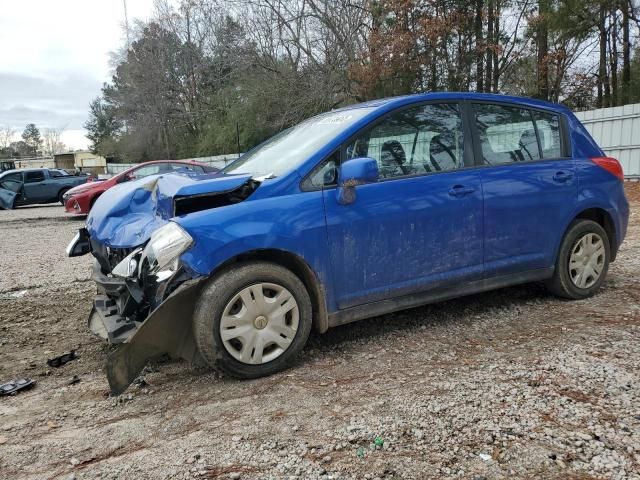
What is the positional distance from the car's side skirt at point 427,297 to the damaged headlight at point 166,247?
107 cm

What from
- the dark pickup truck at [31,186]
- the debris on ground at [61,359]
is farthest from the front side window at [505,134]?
the dark pickup truck at [31,186]

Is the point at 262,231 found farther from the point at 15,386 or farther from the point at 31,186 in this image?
the point at 31,186

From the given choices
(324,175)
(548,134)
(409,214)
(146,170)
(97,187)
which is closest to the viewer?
(324,175)

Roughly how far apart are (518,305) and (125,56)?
50.9 metres

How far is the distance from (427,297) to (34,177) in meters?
18.0

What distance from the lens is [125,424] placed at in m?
2.64

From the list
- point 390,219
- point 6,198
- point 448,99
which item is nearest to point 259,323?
point 390,219

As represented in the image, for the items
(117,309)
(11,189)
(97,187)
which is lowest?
(117,309)

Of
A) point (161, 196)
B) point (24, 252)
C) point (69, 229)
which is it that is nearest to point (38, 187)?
point (69, 229)

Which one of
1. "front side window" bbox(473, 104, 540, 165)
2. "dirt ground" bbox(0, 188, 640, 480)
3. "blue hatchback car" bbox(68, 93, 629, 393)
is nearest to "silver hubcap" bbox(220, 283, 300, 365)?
"blue hatchback car" bbox(68, 93, 629, 393)

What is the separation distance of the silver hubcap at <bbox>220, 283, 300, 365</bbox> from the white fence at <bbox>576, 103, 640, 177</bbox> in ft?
43.9

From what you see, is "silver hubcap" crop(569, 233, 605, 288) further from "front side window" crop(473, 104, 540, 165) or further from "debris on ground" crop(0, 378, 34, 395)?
"debris on ground" crop(0, 378, 34, 395)

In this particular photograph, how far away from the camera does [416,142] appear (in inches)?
143

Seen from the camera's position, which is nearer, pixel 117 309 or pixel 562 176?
pixel 117 309
